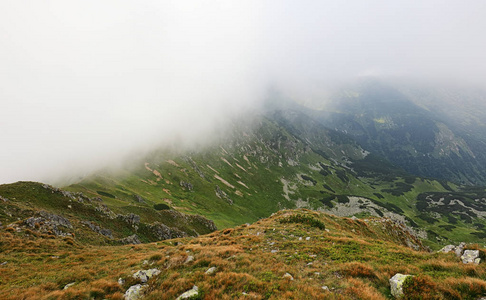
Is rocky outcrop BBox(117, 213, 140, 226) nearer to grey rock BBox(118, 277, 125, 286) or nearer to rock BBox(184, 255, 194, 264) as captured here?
grey rock BBox(118, 277, 125, 286)

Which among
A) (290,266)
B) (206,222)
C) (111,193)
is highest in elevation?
Answer: (290,266)

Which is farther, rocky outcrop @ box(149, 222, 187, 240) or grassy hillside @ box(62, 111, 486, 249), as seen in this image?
grassy hillside @ box(62, 111, 486, 249)

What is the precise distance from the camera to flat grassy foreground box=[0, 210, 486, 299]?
9828 millimetres

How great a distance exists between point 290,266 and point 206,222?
63545 millimetres

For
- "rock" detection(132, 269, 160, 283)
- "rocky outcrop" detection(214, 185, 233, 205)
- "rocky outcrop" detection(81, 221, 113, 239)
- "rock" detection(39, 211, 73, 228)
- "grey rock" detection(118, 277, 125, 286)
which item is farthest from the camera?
"rocky outcrop" detection(214, 185, 233, 205)

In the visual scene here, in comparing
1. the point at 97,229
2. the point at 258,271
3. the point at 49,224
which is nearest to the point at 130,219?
the point at 97,229

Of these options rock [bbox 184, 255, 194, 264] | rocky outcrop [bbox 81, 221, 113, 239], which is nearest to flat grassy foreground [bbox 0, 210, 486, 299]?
rock [bbox 184, 255, 194, 264]

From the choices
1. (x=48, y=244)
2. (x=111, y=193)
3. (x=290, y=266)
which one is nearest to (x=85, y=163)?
(x=111, y=193)

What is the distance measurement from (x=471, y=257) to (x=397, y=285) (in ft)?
22.6

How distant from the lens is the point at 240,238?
79.3ft

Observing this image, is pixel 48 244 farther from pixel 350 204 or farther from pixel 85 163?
pixel 350 204

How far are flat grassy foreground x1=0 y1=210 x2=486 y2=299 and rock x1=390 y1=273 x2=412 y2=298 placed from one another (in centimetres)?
34

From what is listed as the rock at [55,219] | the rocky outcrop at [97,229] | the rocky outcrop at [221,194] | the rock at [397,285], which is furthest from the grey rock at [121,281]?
the rocky outcrop at [221,194]

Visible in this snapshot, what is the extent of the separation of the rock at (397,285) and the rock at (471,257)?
5.51 metres
